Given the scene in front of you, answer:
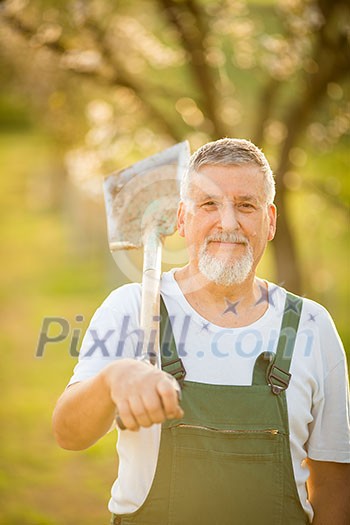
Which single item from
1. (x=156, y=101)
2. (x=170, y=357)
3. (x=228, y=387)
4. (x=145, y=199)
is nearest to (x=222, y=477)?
(x=228, y=387)

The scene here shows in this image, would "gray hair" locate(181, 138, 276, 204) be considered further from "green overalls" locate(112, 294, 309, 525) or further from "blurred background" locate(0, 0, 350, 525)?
"blurred background" locate(0, 0, 350, 525)

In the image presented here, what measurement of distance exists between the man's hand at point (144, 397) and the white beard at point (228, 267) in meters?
0.55

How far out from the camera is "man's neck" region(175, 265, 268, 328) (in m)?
2.41

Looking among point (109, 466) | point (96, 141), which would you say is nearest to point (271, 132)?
point (96, 141)

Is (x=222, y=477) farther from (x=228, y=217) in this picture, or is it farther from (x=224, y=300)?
(x=228, y=217)

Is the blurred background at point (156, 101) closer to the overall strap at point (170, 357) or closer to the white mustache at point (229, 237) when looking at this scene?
the white mustache at point (229, 237)

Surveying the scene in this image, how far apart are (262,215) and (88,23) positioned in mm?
4672

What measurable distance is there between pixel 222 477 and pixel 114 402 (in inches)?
19.3

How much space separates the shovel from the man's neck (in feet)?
1.65

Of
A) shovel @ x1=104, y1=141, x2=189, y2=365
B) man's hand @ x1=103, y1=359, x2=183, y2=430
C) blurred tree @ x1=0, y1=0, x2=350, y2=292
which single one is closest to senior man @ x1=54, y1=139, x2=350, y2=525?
man's hand @ x1=103, y1=359, x2=183, y2=430

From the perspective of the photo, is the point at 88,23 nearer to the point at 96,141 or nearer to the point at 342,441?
the point at 96,141

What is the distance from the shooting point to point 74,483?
638cm

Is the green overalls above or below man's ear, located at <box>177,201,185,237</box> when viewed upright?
below

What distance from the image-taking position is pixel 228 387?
2273 mm
